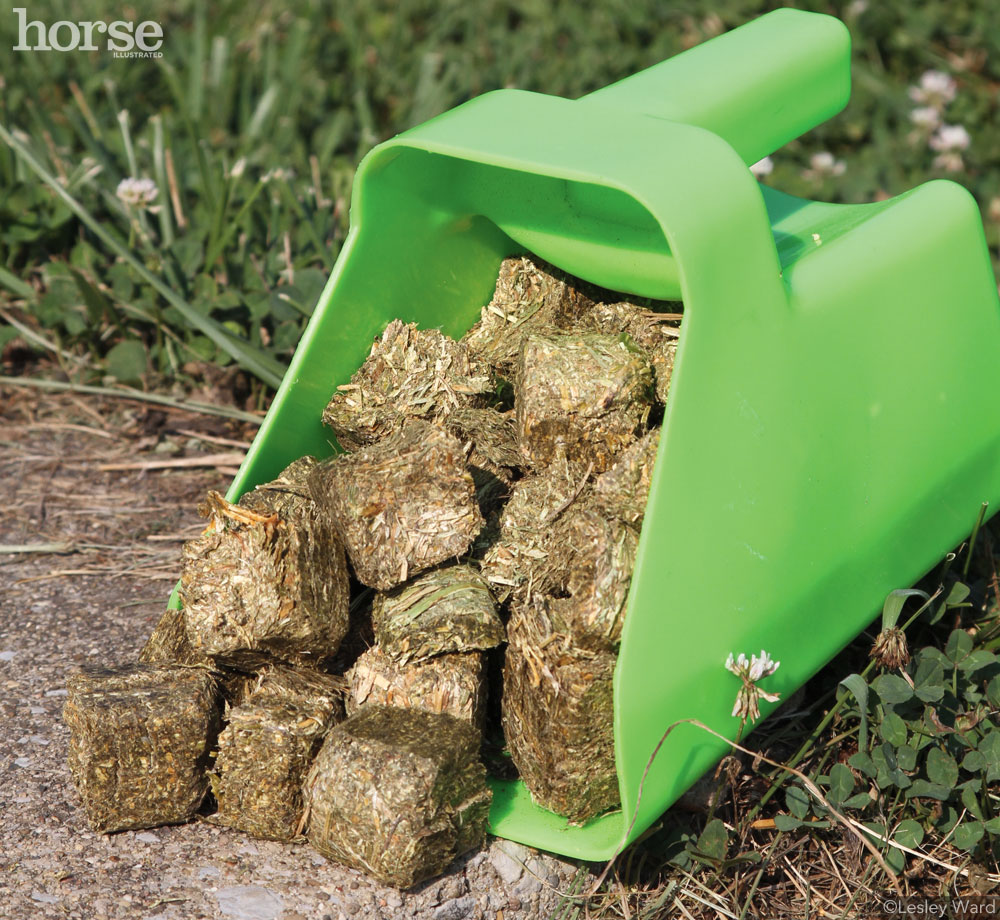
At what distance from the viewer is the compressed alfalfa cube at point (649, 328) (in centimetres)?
197

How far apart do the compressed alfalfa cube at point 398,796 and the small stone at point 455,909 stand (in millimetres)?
53

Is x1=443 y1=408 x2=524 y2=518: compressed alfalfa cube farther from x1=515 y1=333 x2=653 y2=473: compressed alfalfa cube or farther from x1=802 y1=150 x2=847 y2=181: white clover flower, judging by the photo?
x1=802 y1=150 x2=847 y2=181: white clover flower

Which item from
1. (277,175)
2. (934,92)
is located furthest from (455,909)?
(934,92)

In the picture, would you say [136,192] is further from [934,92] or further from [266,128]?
[934,92]

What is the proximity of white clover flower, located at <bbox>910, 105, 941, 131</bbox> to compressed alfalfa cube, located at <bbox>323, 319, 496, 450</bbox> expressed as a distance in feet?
9.47

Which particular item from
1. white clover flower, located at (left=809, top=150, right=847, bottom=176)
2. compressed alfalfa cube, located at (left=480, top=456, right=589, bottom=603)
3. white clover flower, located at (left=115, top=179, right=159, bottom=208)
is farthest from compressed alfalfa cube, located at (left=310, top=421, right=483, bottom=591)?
white clover flower, located at (left=809, top=150, right=847, bottom=176)

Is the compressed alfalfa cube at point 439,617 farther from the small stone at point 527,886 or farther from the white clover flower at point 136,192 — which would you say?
the white clover flower at point 136,192

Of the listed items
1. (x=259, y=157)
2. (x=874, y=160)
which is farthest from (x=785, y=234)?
(x=874, y=160)

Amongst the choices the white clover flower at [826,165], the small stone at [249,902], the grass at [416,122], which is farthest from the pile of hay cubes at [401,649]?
the white clover flower at [826,165]

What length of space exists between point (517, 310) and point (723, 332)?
605mm

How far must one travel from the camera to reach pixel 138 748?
5.47 ft

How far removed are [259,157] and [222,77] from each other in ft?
1.64

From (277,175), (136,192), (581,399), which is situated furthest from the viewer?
(277,175)

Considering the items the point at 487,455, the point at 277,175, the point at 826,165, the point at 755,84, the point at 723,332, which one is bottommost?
the point at 826,165
